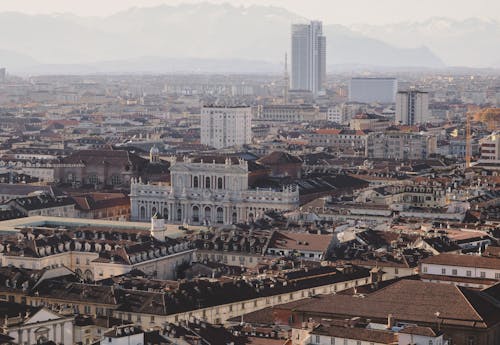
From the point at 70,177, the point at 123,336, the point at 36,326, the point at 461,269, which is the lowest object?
the point at 70,177

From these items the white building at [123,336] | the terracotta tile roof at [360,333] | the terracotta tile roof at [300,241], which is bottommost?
the terracotta tile roof at [300,241]

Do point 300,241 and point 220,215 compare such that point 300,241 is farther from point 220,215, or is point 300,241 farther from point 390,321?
point 220,215

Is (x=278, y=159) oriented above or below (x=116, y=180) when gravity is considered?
above

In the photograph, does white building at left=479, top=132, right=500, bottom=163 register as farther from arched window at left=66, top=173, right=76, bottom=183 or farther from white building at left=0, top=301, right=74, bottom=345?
white building at left=0, top=301, right=74, bottom=345

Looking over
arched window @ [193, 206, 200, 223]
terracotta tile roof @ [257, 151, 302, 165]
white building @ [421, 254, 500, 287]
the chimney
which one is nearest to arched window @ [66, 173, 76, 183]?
terracotta tile roof @ [257, 151, 302, 165]

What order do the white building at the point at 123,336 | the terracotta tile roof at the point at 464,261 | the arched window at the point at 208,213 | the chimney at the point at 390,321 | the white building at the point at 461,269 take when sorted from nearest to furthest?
the white building at the point at 123,336
the chimney at the point at 390,321
the white building at the point at 461,269
the terracotta tile roof at the point at 464,261
the arched window at the point at 208,213

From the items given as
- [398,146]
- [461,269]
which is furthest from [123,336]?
[398,146]

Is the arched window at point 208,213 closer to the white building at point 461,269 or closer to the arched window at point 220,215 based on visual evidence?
the arched window at point 220,215

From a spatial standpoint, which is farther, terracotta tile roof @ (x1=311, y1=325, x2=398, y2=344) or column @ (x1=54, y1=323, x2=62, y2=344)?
column @ (x1=54, y1=323, x2=62, y2=344)

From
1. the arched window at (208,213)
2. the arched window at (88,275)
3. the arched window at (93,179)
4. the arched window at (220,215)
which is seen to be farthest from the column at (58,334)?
the arched window at (93,179)
